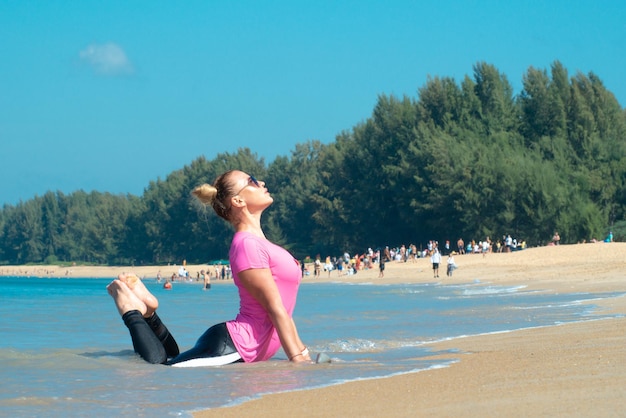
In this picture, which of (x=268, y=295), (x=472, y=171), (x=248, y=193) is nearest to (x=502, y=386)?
(x=268, y=295)

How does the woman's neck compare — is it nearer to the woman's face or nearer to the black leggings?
the woman's face

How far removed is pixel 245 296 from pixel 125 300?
97 centimetres

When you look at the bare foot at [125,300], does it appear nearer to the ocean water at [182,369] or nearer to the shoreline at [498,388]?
the ocean water at [182,369]

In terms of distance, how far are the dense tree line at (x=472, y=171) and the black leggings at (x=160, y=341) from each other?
51382 millimetres

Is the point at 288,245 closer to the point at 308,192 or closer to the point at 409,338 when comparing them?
the point at 308,192

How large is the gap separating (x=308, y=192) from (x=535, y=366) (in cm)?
8898

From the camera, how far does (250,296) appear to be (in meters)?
5.96

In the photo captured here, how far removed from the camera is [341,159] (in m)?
81.1

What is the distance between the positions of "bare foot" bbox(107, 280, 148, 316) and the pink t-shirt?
0.68 m

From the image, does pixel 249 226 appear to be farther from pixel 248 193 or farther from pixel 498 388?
pixel 498 388

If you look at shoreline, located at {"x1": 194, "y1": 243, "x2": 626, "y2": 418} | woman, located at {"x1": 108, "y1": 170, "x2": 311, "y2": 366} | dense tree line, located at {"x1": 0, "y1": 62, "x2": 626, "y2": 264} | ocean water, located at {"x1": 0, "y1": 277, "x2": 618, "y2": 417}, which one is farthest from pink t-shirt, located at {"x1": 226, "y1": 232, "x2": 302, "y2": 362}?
dense tree line, located at {"x1": 0, "y1": 62, "x2": 626, "y2": 264}

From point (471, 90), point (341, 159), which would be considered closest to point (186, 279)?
point (341, 159)

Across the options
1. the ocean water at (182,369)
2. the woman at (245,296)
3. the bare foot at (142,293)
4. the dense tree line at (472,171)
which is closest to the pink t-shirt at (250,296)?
the woman at (245,296)

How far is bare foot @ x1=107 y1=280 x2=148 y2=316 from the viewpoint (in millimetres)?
6449
